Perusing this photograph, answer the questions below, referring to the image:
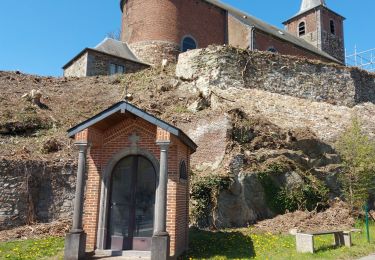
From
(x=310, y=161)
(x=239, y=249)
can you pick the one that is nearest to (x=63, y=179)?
(x=239, y=249)

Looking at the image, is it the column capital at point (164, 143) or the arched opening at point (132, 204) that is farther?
the arched opening at point (132, 204)

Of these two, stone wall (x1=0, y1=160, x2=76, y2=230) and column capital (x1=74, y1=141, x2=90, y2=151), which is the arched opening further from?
stone wall (x1=0, y1=160, x2=76, y2=230)

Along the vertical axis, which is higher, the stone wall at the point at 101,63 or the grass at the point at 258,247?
the stone wall at the point at 101,63

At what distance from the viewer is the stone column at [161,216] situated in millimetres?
6977

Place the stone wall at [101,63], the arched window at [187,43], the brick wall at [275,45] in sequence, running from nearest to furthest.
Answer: the stone wall at [101,63]
the arched window at [187,43]
the brick wall at [275,45]

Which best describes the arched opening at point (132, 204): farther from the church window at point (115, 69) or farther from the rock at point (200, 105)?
the church window at point (115, 69)

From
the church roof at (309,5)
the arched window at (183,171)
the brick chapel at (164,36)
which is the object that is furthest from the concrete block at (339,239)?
the church roof at (309,5)

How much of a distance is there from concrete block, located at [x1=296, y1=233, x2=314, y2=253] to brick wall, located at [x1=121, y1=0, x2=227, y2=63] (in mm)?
18862

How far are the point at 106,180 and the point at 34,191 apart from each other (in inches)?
175

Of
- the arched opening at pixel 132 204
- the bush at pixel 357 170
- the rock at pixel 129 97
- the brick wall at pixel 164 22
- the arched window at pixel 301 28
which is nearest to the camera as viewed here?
the arched opening at pixel 132 204

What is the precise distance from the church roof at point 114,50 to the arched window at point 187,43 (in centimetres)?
353

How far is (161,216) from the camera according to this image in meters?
7.18

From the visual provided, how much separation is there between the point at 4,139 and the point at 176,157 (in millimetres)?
8739

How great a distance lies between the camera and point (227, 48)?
61.9ft
